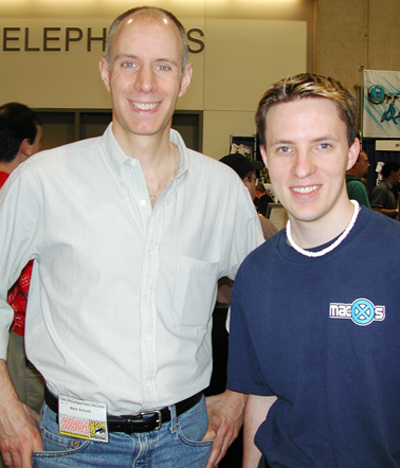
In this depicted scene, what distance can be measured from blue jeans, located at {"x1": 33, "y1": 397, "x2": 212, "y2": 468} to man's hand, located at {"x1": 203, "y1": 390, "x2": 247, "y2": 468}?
118 millimetres

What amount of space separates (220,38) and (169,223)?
7.24 m

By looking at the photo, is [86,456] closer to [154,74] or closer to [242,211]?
[242,211]

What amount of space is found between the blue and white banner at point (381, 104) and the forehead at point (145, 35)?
6.84m

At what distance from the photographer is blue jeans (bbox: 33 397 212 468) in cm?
137

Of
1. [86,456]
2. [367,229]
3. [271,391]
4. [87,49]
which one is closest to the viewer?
[367,229]

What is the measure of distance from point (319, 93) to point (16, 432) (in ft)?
4.46

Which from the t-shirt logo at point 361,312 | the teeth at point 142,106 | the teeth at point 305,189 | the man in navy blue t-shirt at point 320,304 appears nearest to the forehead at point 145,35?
the teeth at point 142,106

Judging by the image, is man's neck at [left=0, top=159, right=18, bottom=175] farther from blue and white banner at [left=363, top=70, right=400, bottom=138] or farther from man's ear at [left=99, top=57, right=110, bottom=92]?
blue and white banner at [left=363, top=70, right=400, bottom=138]

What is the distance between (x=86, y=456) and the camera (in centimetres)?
137

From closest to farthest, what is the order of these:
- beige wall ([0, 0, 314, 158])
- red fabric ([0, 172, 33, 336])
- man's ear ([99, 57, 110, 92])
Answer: man's ear ([99, 57, 110, 92]) < red fabric ([0, 172, 33, 336]) < beige wall ([0, 0, 314, 158])

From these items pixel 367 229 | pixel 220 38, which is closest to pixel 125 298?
pixel 367 229

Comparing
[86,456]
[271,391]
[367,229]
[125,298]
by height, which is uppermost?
[367,229]

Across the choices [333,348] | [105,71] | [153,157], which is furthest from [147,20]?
[333,348]

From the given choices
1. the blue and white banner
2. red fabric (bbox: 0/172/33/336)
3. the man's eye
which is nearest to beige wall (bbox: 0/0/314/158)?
the blue and white banner
